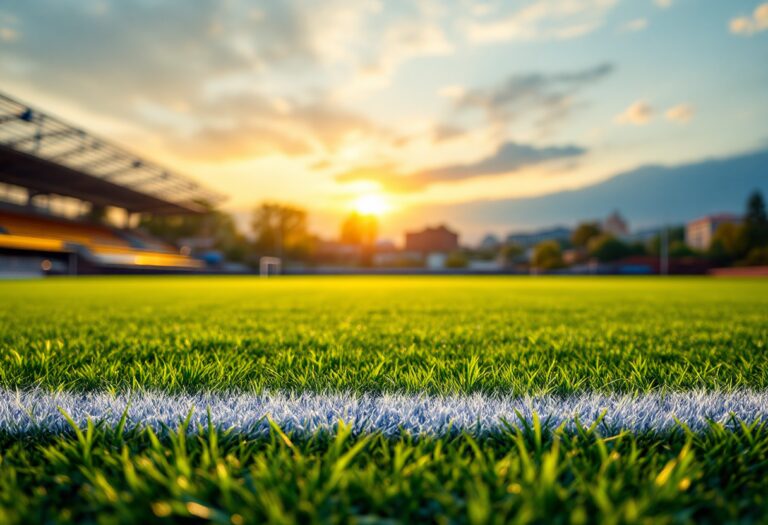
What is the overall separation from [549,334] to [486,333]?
1.61 feet

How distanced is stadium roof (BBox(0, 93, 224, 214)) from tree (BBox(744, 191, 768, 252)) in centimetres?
5756

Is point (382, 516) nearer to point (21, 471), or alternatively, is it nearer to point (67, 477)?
point (67, 477)

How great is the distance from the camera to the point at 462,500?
78 centimetres

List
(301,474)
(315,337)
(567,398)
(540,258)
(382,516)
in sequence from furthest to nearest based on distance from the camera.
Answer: (540,258) < (315,337) < (567,398) < (301,474) < (382,516)

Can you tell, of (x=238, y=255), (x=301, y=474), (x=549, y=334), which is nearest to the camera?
(x=301, y=474)

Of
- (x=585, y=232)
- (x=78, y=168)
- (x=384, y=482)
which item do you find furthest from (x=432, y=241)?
(x=384, y=482)

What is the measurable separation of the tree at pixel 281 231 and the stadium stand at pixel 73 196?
51.1 ft

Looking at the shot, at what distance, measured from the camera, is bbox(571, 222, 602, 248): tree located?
61.6 meters

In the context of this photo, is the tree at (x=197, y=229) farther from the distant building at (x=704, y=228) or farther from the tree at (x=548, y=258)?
the distant building at (x=704, y=228)

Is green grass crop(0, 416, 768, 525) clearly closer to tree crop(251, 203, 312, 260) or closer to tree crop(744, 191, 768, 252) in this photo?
tree crop(251, 203, 312, 260)

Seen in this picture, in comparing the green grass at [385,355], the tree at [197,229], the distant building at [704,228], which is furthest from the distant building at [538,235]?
the green grass at [385,355]

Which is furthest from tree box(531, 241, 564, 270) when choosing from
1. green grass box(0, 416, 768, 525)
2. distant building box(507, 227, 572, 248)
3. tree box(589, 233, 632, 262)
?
distant building box(507, 227, 572, 248)

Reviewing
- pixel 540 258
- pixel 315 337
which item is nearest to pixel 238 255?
pixel 540 258

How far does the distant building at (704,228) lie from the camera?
250 feet
